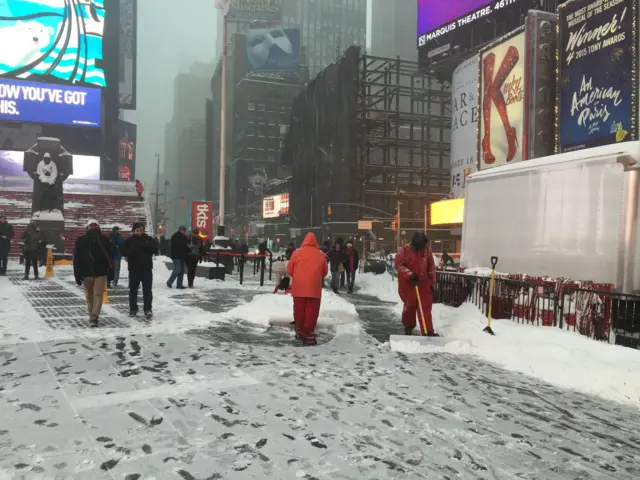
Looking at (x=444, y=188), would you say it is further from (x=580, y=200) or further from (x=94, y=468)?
(x=94, y=468)

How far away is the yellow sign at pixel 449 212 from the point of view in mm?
31625

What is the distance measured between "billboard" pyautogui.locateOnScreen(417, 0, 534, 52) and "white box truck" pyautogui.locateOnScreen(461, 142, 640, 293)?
24867 mm

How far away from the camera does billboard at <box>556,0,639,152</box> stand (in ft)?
59.2

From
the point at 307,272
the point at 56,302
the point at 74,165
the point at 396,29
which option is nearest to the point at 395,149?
the point at 74,165

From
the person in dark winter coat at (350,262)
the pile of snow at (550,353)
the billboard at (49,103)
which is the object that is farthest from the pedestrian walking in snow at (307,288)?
the billboard at (49,103)

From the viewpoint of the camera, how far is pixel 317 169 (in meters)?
68.2

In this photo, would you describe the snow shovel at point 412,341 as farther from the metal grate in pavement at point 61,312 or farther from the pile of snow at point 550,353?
the metal grate in pavement at point 61,312

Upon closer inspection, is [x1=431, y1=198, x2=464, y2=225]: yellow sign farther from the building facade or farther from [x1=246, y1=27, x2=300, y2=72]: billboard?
the building facade

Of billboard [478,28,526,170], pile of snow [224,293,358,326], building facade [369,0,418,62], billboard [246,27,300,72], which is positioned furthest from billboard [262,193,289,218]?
pile of snow [224,293,358,326]

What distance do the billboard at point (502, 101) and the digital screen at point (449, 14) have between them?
9.17m

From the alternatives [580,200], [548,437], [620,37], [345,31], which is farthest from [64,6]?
[345,31]

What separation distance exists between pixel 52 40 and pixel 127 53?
2412cm

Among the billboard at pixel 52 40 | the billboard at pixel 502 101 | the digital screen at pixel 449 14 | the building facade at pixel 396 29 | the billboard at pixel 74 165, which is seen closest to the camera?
the billboard at pixel 502 101

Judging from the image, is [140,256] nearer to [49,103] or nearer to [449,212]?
[449,212]
